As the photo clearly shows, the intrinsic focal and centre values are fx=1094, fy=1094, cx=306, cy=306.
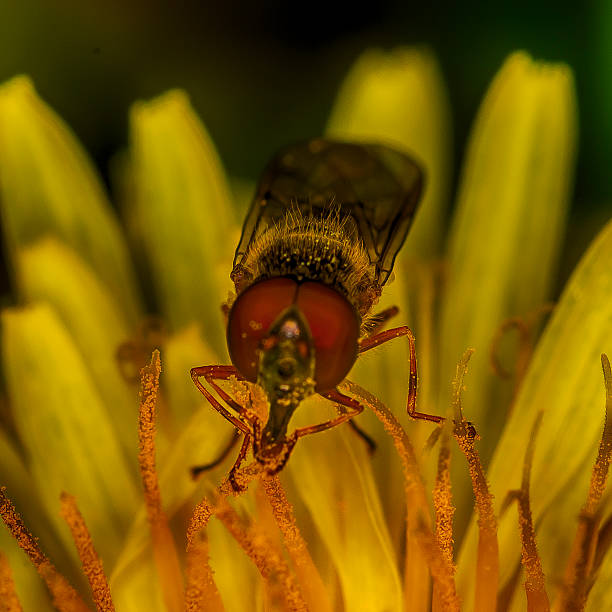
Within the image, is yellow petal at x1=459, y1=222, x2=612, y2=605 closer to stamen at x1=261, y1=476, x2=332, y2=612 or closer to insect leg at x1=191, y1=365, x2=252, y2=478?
stamen at x1=261, y1=476, x2=332, y2=612

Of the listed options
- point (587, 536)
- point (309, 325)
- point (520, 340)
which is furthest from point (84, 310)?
point (587, 536)

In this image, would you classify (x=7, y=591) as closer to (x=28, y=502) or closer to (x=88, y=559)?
(x=88, y=559)

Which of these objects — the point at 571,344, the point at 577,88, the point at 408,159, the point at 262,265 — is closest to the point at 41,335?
the point at 262,265

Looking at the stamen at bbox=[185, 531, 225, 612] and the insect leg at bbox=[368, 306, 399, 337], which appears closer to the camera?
the stamen at bbox=[185, 531, 225, 612]

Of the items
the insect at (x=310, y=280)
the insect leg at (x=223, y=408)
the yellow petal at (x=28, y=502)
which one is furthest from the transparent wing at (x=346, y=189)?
the yellow petal at (x=28, y=502)

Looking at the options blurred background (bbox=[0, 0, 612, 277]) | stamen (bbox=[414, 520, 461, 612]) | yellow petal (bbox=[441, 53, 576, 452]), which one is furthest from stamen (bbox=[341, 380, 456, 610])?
blurred background (bbox=[0, 0, 612, 277])
